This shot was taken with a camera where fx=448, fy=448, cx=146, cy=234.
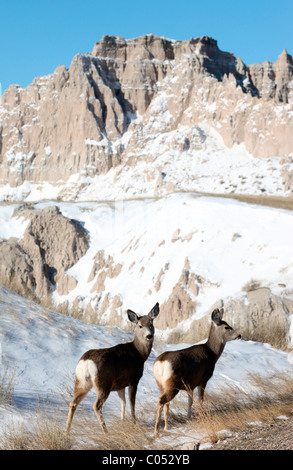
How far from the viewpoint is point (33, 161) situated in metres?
108

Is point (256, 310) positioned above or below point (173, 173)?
below

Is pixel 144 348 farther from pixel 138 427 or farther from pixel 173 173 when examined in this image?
pixel 173 173

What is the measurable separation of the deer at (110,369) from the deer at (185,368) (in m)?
0.29

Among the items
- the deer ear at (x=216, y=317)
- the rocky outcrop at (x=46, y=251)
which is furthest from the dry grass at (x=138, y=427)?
the rocky outcrop at (x=46, y=251)

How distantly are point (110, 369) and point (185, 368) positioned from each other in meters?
1.02

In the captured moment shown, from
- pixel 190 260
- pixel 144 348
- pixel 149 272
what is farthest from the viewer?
pixel 149 272

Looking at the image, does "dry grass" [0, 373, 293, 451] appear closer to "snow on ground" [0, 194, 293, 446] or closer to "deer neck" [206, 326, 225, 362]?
"snow on ground" [0, 194, 293, 446]

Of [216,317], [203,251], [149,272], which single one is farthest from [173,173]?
[216,317]

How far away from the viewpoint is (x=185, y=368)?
5668mm

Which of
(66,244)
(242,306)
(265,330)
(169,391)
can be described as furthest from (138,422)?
(66,244)

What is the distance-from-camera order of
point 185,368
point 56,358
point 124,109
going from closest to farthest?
point 185,368 < point 56,358 < point 124,109

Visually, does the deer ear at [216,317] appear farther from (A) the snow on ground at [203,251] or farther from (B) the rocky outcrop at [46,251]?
(B) the rocky outcrop at [46,251]

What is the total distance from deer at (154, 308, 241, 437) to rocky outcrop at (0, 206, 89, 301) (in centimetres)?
3674

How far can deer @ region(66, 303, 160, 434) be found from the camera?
5.09 metres
